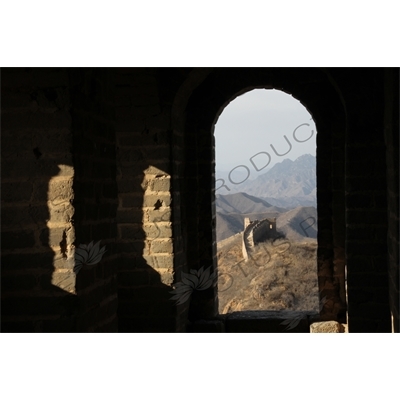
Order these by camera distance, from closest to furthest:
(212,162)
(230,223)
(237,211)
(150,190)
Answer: (150,190), (212,162), (230,223), (237,211)

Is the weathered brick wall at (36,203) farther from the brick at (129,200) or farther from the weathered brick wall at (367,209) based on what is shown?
the weathered brick wall at (367,209)

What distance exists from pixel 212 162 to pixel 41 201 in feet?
13.3

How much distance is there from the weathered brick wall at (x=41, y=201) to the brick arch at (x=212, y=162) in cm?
353

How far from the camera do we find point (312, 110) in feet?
25.6

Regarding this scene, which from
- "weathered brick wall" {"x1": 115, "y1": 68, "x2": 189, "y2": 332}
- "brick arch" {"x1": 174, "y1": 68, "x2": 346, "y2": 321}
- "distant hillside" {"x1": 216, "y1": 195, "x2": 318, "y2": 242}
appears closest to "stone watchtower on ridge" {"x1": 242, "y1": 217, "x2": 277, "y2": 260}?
"brick arch" {"x1": 174, "y1": 68, "x2": 346, "y2": 321}

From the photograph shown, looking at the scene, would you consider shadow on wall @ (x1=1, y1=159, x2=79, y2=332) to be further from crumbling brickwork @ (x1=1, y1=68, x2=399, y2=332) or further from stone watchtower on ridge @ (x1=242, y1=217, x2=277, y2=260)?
stone watchtower on ridge @ (x1=242, y1=217, x2=277, y2=260)

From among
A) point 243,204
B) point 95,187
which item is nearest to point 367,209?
point 95,187

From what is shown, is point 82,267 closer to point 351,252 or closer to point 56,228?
point 56,228

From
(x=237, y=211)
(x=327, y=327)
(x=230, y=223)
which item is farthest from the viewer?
(x=237, y=211)

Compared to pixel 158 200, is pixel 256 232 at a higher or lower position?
lower

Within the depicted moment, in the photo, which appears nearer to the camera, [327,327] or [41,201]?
[41,201]

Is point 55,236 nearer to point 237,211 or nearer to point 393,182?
point 393,182

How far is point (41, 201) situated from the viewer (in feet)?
13.6

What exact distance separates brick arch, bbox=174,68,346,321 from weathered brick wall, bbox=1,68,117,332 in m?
3.53
